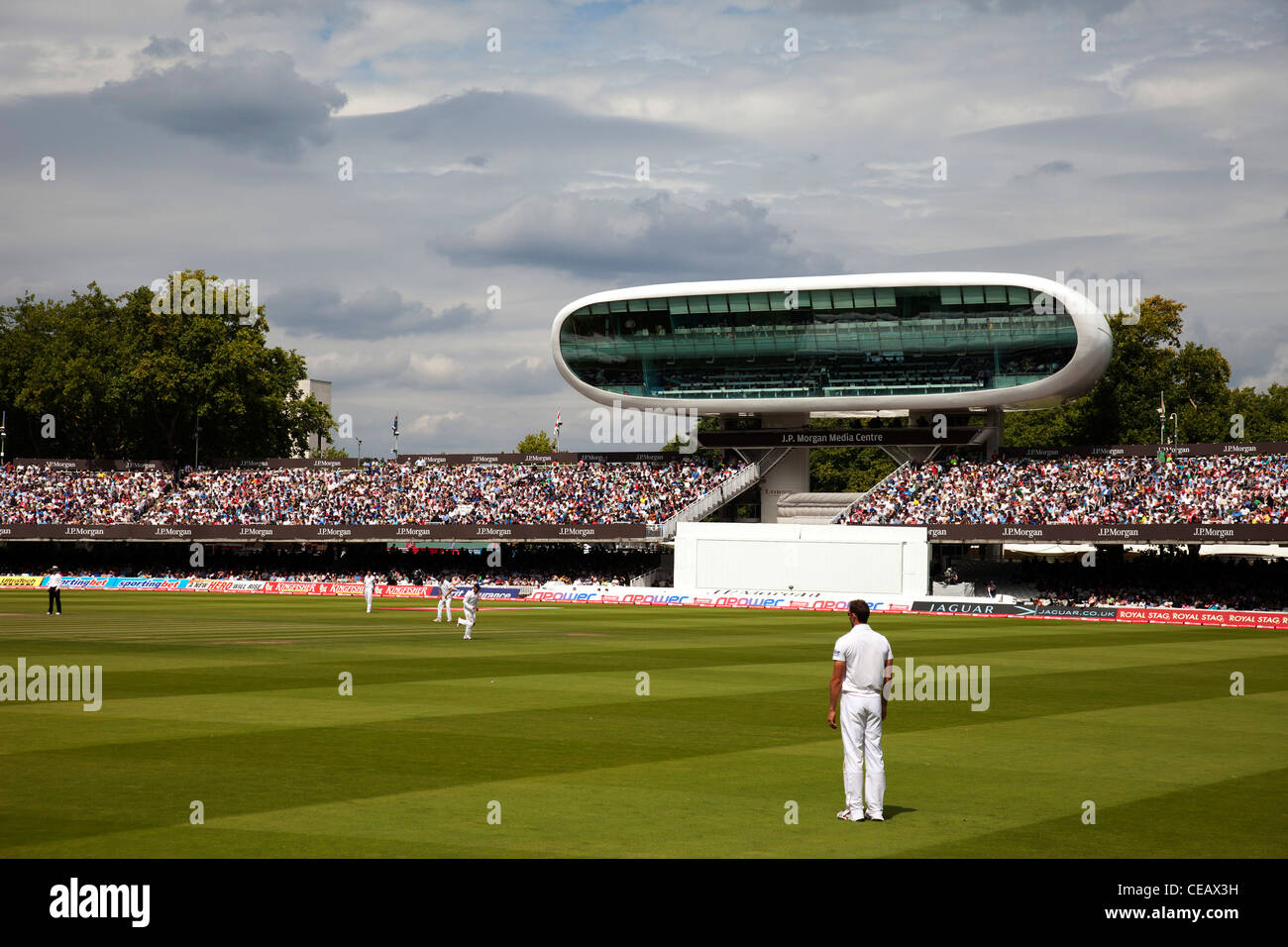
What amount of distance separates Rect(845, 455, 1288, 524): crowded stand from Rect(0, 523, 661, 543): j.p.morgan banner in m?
13.4

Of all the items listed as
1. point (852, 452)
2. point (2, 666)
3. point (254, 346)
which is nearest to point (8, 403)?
point (254, 346)

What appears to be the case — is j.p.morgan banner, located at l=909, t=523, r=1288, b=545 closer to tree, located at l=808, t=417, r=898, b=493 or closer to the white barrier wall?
the white barrier wall

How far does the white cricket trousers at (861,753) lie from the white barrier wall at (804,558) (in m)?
51.0

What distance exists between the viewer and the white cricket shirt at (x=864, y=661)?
1205 cm

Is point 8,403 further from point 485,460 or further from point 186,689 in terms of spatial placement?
point 186,689

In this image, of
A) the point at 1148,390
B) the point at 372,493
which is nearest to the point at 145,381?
the point at 372,493

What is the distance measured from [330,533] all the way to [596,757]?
2466 inches

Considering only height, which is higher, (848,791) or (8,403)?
(8,403)

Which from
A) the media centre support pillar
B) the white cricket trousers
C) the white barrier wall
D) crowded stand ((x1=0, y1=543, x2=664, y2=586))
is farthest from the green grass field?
the media centre support pillar

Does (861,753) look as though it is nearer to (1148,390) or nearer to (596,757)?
(596,757)

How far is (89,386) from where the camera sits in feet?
311

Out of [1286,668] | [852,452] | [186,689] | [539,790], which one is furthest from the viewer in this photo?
[852,452]

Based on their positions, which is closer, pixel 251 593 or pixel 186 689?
pixel 186 689
